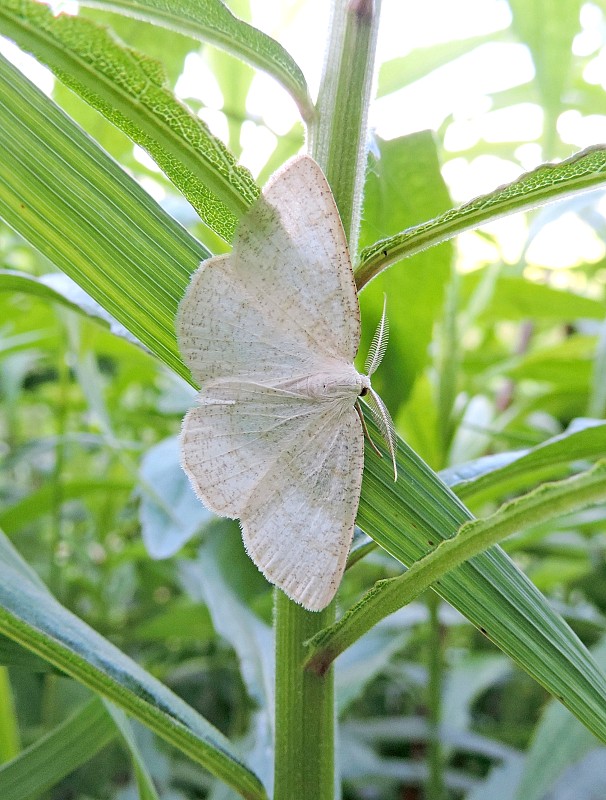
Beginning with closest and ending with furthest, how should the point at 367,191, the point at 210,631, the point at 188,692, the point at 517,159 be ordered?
the point at 367,191 → the point at 210,631 → the point at 517,159 → the point at 188,692

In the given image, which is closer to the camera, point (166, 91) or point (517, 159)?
A: point (166, 91)

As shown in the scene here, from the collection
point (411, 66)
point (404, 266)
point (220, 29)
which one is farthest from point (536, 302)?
point (220, 29)

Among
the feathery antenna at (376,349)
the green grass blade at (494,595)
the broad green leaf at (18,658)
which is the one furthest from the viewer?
the feathery antenna at (376,349)

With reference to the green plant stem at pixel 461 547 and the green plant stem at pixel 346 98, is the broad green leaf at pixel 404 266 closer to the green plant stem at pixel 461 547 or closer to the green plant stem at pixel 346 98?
the green plant stem at pixel 346 98

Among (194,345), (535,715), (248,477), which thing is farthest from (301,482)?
(535,715)

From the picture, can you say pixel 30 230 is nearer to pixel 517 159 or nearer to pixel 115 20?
pixel 115 20

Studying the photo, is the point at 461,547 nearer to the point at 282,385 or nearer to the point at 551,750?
the point at 282,385

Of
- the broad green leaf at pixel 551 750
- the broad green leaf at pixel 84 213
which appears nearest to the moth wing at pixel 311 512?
the broad green leaf at pixel 84 213
